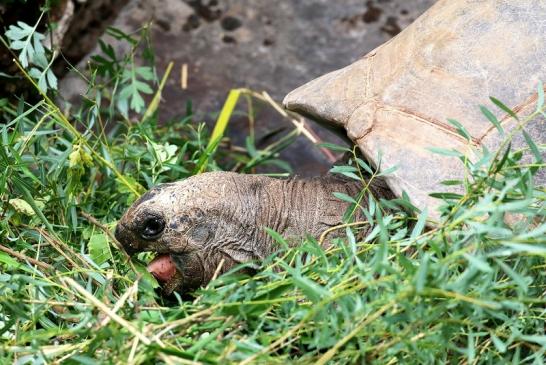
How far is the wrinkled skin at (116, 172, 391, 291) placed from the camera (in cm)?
334

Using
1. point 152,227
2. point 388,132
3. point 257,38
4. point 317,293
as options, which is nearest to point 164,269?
point 152,227

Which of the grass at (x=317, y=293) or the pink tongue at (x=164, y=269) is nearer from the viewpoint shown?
the grass at (x=317, y=293)

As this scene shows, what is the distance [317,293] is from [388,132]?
107 centimetres

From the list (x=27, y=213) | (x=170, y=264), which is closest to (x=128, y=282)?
(x=170, y=264)

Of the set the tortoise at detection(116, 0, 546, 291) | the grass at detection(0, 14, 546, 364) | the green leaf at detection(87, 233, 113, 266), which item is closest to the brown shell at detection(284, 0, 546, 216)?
the tortoise at detection(116, 0, 546, 291)

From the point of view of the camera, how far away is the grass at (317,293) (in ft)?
7.79

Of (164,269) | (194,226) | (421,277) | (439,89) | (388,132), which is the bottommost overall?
(164,269)

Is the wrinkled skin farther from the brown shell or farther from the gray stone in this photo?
the gray stone

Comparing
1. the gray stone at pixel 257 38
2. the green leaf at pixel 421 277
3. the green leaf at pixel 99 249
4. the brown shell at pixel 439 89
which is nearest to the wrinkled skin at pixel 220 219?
the green leaf at pixel 99 249

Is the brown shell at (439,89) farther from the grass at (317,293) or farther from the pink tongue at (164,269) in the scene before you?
the pink tongue at (164,269)

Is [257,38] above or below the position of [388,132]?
above

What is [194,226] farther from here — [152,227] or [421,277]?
[421,277]

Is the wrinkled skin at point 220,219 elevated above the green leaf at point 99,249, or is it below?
above

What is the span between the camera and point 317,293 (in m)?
2.36
